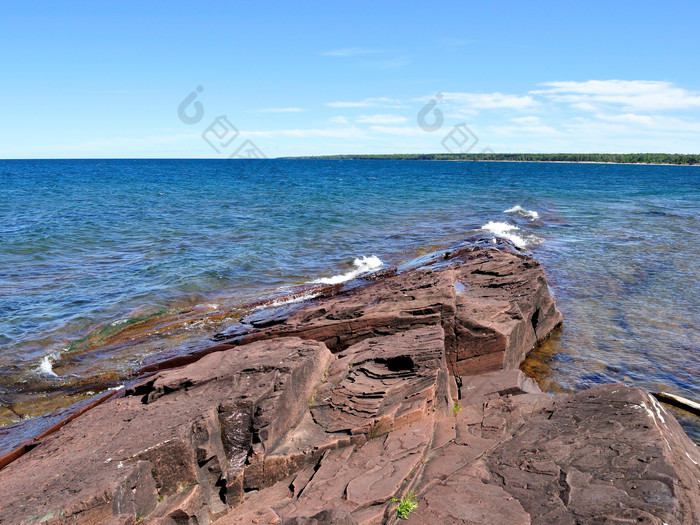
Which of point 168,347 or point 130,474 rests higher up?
point 130,474

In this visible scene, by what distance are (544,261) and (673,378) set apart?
36.3ft

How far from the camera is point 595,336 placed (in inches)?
525

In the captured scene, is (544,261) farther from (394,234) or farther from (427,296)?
(427,296)

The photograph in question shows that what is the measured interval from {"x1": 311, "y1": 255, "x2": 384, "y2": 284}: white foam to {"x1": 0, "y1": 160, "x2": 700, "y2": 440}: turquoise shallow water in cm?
33

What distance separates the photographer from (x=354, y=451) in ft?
21.6

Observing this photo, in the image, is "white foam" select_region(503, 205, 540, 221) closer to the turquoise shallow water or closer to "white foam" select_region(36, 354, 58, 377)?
the turquoise shallow water

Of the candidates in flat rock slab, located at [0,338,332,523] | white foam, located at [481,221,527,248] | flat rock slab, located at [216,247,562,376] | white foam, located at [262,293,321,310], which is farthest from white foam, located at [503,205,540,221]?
flat rock slab, located at [0,338,332,523]

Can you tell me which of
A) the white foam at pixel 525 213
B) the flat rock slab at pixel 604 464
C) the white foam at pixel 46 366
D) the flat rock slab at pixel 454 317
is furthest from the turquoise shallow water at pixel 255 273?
the flat rock slab at pixel 604 464

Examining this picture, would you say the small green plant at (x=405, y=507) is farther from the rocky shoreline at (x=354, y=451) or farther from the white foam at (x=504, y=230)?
the white foam at (x=504, y=230)

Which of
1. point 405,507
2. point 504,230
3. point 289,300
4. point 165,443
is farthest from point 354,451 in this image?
point 504,230

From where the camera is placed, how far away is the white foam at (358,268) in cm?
1808

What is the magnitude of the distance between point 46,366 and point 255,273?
9143 millimetres

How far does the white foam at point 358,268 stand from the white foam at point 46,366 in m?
8.68

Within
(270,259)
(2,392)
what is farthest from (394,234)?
(2,392)
